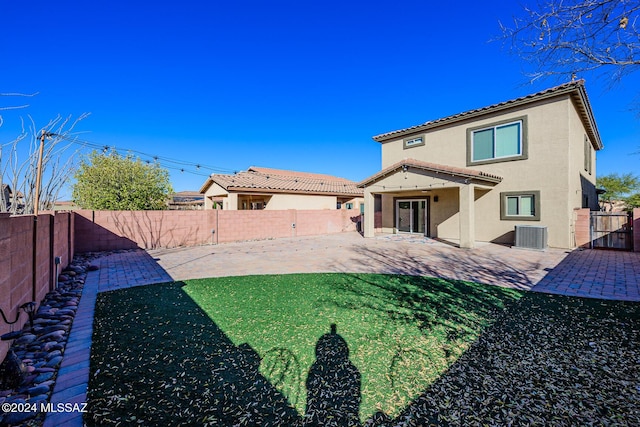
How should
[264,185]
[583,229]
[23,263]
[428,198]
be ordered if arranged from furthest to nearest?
[264,185], [428,198], [583,229], [23,263]

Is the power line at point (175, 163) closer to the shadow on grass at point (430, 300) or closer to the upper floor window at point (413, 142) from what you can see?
the shadow on grass at point (430, 300)

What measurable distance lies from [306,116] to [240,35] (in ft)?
32.7

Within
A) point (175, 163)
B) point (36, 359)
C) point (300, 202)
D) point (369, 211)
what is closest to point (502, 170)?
point (369, 211)

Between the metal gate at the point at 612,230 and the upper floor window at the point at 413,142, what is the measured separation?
843 centimetres

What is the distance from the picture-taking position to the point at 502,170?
43.5 ft

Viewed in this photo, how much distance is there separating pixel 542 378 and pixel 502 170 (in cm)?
1269

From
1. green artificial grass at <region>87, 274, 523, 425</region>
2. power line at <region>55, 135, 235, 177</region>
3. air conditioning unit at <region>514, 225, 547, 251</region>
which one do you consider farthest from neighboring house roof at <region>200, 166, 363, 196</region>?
green artificial grass at <region>87, 274, 523, 425</region>

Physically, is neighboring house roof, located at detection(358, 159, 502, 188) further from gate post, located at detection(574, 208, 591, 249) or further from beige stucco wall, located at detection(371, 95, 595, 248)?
gate post, located at detection(574, 208, 591, 249)

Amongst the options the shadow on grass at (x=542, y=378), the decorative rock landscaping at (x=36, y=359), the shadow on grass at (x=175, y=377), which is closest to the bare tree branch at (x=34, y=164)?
the decorative rock landscaping at (x=36, y=359)

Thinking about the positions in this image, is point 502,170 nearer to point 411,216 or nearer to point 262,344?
point 411,216

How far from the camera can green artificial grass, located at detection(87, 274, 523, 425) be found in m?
2.58

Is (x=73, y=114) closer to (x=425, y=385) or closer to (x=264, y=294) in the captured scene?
(x=264, y=294)

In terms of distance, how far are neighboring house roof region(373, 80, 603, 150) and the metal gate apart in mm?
4922

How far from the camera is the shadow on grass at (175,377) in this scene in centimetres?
244
